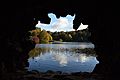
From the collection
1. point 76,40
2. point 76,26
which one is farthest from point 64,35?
point 76,26

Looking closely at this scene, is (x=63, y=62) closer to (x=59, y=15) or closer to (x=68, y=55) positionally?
(x=68, y=55)

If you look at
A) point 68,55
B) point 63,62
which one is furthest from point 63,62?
point 68,55

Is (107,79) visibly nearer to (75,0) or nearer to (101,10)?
(101,10)

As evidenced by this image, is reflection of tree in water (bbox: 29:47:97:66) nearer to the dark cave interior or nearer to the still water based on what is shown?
the still water

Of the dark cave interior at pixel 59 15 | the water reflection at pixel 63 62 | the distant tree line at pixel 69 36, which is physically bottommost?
the water reflection at pixel 63 62

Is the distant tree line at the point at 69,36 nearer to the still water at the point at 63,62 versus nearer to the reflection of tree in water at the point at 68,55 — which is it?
the reflection of tree in water at the point at 68,55

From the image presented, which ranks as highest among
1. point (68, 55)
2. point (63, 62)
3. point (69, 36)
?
point (69, 36)

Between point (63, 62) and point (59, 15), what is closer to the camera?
point (59, 15)

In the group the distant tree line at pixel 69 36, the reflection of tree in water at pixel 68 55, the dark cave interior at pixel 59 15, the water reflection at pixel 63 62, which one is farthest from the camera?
the distant tree line at pixel 69 36

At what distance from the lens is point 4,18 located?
1353 cm

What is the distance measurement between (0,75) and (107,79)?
625 cm

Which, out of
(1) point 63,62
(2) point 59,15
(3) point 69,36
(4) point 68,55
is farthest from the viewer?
(3) point 69,36

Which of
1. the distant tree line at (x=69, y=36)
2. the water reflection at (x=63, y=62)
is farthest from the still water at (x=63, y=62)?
the distant tree line at (x=69, y=36)

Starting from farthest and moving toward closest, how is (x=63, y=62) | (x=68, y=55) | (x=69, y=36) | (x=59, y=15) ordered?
(x=69, y=36)
(x=68, y=55)
(x=63, y=62)
(x=59, y=15)
